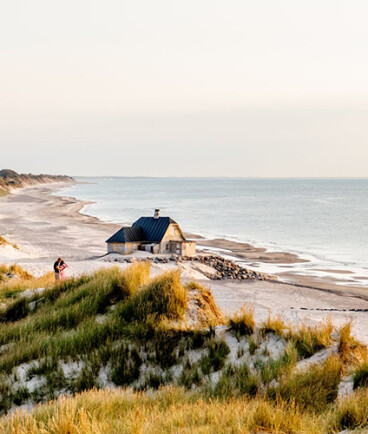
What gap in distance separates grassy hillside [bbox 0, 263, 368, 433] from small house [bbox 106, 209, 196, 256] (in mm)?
21542

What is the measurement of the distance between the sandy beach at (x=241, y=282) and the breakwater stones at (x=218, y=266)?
30.2 inches

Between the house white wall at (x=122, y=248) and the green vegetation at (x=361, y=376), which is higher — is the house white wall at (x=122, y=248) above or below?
below

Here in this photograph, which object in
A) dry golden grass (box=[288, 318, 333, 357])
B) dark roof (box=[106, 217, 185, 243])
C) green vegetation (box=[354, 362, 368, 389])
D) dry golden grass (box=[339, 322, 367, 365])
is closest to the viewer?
green vegetation (box=[354, 362, 368, 389])

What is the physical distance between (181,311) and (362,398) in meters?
3.88

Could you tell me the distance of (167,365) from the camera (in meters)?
7.00

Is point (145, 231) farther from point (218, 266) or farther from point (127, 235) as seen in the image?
point (218, 266)

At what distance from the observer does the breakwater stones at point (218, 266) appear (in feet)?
93.0

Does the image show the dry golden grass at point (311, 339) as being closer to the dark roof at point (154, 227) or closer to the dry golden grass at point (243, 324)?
the dry golden grass at point (243, 324)

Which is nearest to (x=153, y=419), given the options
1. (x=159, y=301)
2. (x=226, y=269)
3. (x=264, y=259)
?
(x=159, y=301)

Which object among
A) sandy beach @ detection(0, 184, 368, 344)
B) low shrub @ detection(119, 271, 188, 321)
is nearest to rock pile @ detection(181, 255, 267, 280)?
sandy beach @ detection(0, 184, 368, 344)

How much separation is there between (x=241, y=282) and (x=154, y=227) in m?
8.58

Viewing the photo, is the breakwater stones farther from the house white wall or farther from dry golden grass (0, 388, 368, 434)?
dry golden grass (0, 388, 368, 434)

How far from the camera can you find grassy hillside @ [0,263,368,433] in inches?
178

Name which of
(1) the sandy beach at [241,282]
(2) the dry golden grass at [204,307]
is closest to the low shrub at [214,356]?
(2) the dry golden grass at [204,307]
